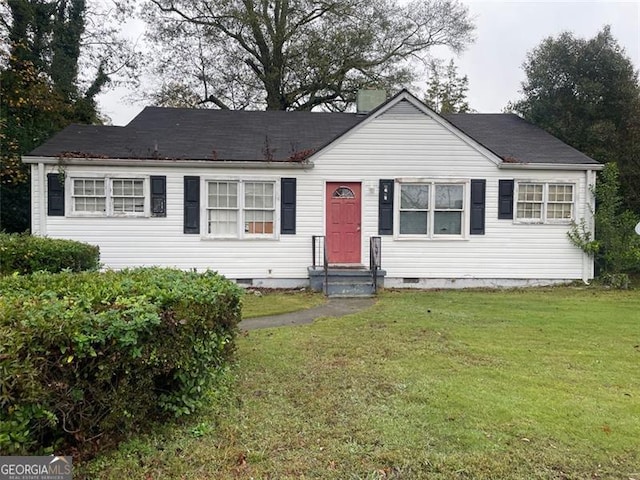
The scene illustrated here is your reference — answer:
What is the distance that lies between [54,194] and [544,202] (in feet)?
39.8

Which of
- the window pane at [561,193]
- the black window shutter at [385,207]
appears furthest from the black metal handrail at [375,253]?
the window pane at [561,193]

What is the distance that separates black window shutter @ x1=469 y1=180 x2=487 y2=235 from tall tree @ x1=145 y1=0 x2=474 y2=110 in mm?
11582

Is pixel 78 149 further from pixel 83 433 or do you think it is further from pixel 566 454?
pixel 566 454

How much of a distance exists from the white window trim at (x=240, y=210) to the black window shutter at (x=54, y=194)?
129 inches

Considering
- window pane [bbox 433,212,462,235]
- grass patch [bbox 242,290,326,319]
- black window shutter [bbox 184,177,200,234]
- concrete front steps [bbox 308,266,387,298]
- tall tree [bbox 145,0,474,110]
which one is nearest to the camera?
grass patch [bbox 242,290,326,319]

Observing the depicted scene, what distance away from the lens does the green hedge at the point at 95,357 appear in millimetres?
2400

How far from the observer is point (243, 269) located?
1111 cm

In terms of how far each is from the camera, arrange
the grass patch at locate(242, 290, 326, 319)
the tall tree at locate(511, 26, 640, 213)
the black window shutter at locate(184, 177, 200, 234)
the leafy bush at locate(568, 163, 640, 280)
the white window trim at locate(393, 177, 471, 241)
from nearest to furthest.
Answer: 1. the grass patch at locate(242, 290, 326, 319)
2. the black window shutter at locate(184, 177, 200, 234)
3. the leafy bush at locate(568, 163, 640, 280)
4. the white window trim at locate(393, 177, 471, 241)
5. the tall tree at locate(511, 26, 640, 213)

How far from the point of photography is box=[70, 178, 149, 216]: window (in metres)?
10.7

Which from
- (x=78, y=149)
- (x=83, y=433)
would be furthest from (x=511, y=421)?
(x=78, y=149)

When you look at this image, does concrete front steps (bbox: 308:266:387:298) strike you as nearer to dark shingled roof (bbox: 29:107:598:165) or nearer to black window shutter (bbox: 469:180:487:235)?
black window shutter (bbox: 469:180:487:235)

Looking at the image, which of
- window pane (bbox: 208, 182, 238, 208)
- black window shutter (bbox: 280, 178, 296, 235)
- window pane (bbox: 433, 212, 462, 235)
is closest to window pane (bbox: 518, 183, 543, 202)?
window pane (bbox: 433, 212, 462, 235)

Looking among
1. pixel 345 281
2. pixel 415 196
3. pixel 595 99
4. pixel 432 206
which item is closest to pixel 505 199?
pixel 432 206

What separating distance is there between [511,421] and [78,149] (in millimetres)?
10988
